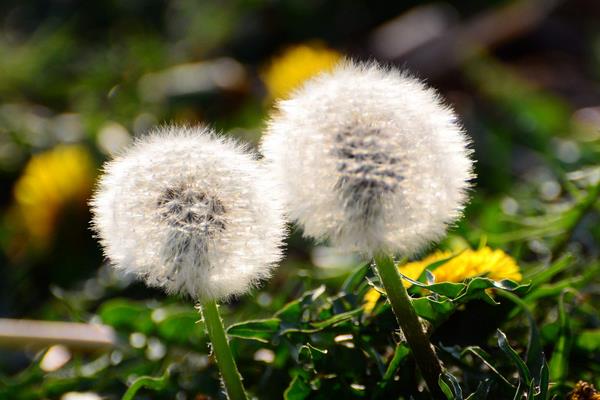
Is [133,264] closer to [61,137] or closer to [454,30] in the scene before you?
[61,137]

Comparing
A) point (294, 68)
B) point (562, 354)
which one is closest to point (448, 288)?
point (562, 354)

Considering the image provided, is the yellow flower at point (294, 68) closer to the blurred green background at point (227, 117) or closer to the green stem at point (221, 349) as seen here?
the blurred green background at point (227, 117)

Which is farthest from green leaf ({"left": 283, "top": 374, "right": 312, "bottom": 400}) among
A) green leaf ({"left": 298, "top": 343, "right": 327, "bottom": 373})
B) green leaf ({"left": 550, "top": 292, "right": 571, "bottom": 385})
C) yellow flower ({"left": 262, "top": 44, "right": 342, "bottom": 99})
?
yellow flower ({"left": 262, "top": 44, "right": 342, "bottom": 99})

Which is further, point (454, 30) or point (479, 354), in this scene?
point (454, 30)

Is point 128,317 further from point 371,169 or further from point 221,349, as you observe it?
point 371,169

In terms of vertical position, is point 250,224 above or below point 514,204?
above

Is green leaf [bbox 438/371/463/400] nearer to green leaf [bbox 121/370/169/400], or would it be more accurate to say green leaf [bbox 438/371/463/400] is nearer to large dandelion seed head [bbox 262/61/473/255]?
large dandelion seed head [bbox 262/61/473/255]

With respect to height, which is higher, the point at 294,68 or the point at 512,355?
the point at 512,355

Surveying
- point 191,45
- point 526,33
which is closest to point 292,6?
point 191,45
